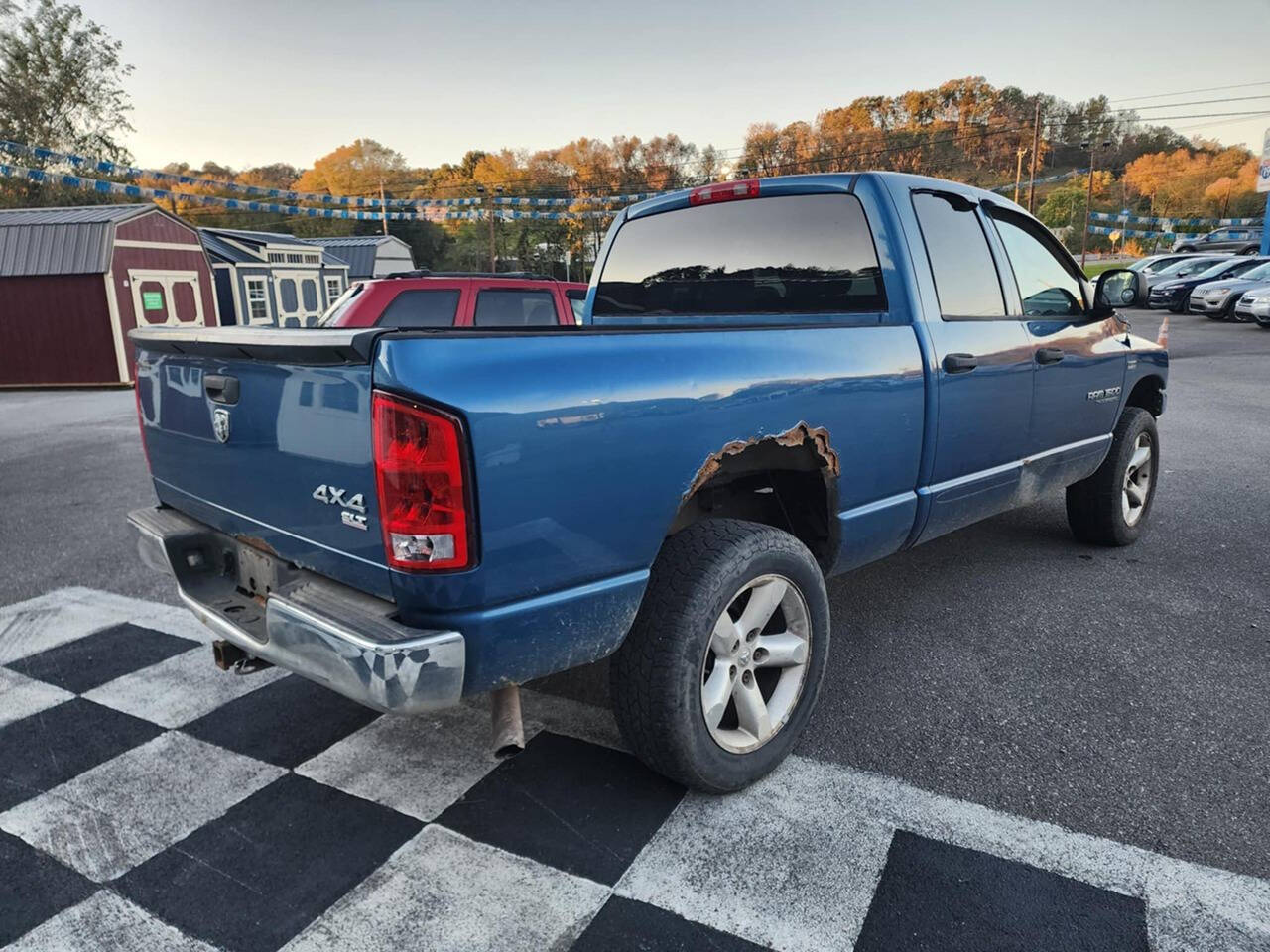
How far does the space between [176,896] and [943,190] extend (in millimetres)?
3703

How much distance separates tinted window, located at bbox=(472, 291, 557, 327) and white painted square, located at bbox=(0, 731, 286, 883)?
584 cm

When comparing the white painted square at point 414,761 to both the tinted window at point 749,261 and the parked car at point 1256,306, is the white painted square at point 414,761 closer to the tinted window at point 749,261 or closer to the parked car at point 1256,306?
the tinted window at point 749,261

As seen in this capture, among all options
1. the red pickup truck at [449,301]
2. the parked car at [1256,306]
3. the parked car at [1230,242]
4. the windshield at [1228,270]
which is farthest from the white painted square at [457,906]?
the parked car at [1230,242]

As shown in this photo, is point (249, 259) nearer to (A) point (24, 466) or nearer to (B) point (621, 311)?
(A) point (24, 466)

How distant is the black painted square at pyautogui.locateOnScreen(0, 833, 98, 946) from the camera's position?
6.93 ft

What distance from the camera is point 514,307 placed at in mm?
8508

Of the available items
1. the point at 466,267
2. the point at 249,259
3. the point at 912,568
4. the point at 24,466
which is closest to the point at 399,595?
the point at 912,568

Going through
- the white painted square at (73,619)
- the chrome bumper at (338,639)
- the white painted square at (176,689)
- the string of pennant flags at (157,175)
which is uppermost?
the string of pennant flags at (157,175)

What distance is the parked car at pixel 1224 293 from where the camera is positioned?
2131 centimetres

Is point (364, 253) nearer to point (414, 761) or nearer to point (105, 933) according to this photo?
point (414, 761)

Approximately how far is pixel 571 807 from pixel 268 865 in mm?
859

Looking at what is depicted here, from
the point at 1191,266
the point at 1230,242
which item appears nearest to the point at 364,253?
the point at 1191,266

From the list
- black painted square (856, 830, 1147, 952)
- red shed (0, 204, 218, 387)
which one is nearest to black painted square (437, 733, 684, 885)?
black painted square (856, 830, 1147, 952)

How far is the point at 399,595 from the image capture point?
6.48 feet
